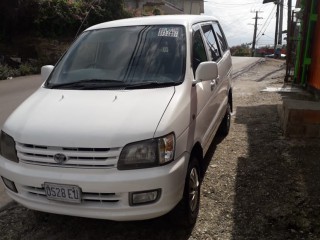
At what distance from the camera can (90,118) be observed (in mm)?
3033

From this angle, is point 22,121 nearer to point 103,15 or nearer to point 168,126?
point 168,126

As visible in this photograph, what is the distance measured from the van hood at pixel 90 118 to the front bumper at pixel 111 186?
23 cm

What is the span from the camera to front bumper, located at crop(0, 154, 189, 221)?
9.14ft

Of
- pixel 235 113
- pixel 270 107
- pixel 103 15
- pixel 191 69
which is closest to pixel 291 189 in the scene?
pixel 191 69

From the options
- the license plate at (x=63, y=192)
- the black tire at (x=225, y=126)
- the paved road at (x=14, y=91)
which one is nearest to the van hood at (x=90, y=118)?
the license plate at (x=63, y=192)

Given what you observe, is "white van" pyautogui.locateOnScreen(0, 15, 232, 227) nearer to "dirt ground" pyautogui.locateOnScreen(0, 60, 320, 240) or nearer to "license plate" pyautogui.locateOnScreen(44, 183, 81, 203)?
"license plate" pyautogui.locateOnScreen(44, 183, 81, 203)

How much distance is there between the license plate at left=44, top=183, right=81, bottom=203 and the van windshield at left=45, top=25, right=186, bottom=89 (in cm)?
111

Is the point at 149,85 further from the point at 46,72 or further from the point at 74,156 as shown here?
the point at 46,72

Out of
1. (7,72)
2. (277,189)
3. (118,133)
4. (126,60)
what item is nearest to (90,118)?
(118,133)

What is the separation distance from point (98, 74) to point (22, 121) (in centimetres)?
96

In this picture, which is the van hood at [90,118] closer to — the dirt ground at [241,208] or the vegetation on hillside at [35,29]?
the dirt ground at [241,208]

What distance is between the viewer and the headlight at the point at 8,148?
3.12 m

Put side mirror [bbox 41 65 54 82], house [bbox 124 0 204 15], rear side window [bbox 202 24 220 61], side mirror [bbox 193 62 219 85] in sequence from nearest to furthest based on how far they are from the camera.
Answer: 1. side mirror [bbox 193 62 219 85]
2. side mirror [bbox 41 65 54 82]
3. rear side window [bbox 202 24 220 61]
4. house [bbox 124 0 204 15]

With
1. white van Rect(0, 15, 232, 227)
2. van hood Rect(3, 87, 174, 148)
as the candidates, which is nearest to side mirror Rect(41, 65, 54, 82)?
white van Rect(0, 15, 232, 227)
